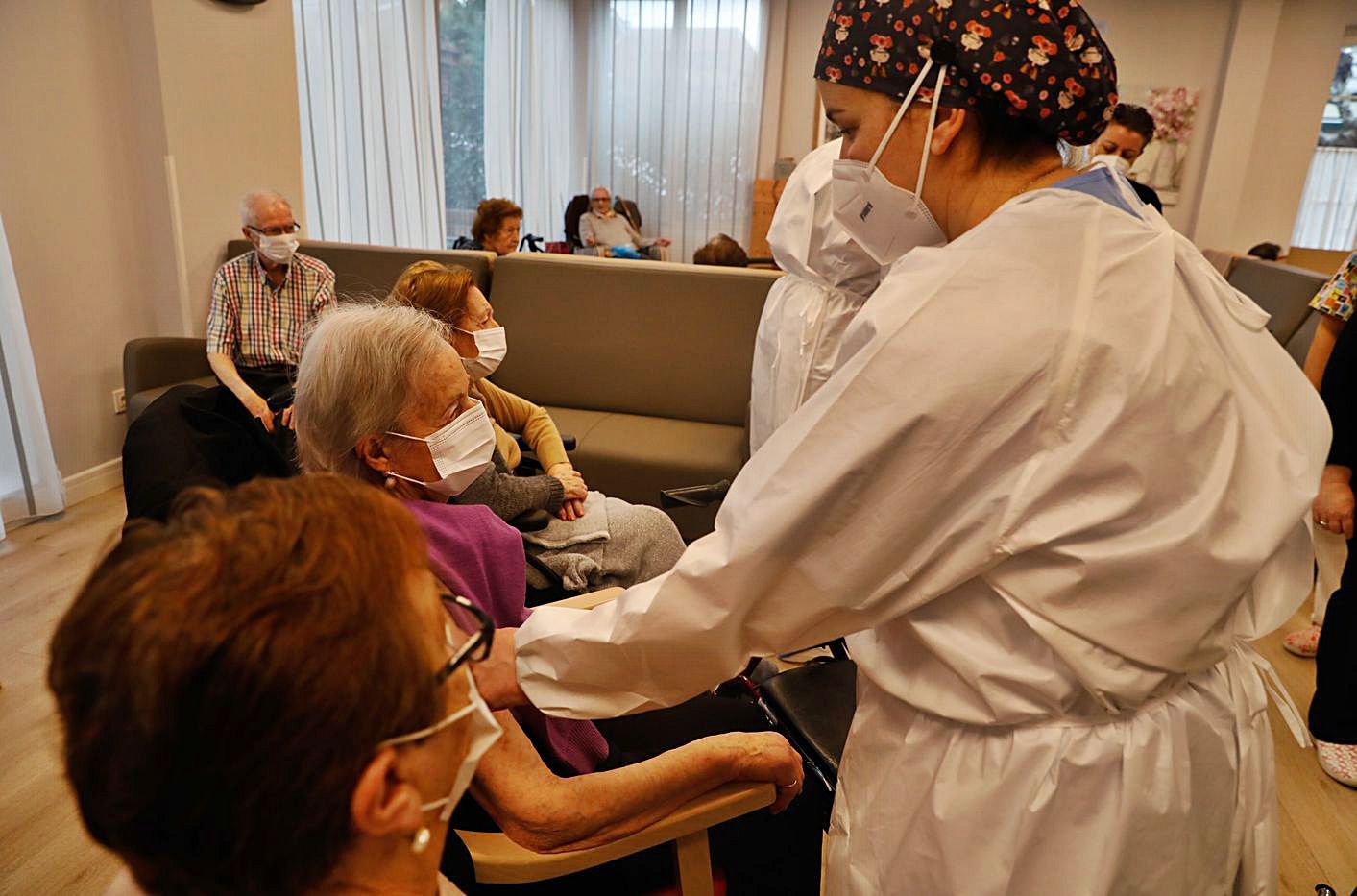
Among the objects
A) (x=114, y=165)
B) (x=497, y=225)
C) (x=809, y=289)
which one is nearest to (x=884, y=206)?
(x=809, y=289)

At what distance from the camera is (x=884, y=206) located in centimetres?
112

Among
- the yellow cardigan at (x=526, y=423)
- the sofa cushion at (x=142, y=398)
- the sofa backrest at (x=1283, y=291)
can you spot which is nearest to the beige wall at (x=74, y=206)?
the sofa cushion at (x=142, y=398)

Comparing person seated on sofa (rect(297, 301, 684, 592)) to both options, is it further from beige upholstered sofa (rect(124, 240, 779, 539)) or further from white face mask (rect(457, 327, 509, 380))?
beige upholstered sofa (rect(124, 240, 779, 539))

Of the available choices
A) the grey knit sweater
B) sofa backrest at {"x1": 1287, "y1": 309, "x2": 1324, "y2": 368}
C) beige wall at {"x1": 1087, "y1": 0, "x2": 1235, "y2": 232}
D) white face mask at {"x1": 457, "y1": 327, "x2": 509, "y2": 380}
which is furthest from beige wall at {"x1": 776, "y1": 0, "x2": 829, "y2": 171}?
the grey knit sweater

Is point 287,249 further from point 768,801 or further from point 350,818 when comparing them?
point 350,818

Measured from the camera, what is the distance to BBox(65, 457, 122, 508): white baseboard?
138 inches

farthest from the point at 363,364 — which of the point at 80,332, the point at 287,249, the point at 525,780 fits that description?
the point at 80,332

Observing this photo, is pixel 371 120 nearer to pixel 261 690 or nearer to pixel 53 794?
pixel 53 794

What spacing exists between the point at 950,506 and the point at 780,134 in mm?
8104

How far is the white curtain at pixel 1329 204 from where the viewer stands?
23.7ft

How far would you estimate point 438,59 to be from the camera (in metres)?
5.84

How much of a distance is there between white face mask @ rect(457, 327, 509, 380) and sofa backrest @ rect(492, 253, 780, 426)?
1245 mm

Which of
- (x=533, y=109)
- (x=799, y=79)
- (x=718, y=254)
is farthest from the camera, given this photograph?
(x=799, y=79)

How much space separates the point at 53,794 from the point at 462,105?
547cm
